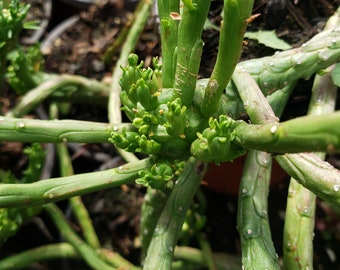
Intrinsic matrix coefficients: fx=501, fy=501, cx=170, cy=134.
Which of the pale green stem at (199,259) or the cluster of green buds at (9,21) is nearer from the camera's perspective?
the cluster of green buds at (9,21)

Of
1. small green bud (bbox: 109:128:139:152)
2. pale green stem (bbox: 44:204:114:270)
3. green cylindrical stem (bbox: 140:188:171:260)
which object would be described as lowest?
pale green stem (bbox: 44:204:114:270)

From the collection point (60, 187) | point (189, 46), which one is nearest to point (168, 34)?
point (189, 46)

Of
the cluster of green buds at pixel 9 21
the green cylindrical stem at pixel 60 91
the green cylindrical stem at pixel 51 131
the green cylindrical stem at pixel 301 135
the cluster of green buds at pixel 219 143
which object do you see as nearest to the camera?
the green cylindrical stem at pixel 301 135

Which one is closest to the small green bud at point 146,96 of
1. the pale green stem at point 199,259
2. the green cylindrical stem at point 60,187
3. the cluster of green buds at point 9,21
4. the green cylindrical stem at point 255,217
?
the green cylindrical stem at point 60,187

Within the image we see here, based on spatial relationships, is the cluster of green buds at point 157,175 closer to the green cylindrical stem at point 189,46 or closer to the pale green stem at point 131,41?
the green cylindrical stem at point 189,46

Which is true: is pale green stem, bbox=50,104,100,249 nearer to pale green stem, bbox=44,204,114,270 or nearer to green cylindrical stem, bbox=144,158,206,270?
pale green stem, bbox=44,204,114,270

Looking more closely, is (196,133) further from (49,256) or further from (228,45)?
(49,256)

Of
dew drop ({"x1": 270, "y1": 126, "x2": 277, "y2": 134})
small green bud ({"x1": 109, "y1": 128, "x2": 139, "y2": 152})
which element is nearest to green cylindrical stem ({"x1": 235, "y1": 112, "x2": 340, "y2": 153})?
dew drop ({"x1": 270, "y1": 126, "x2": 277, "y2": 134})

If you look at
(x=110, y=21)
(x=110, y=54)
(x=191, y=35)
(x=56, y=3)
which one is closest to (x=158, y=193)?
(x=191, y=35)
